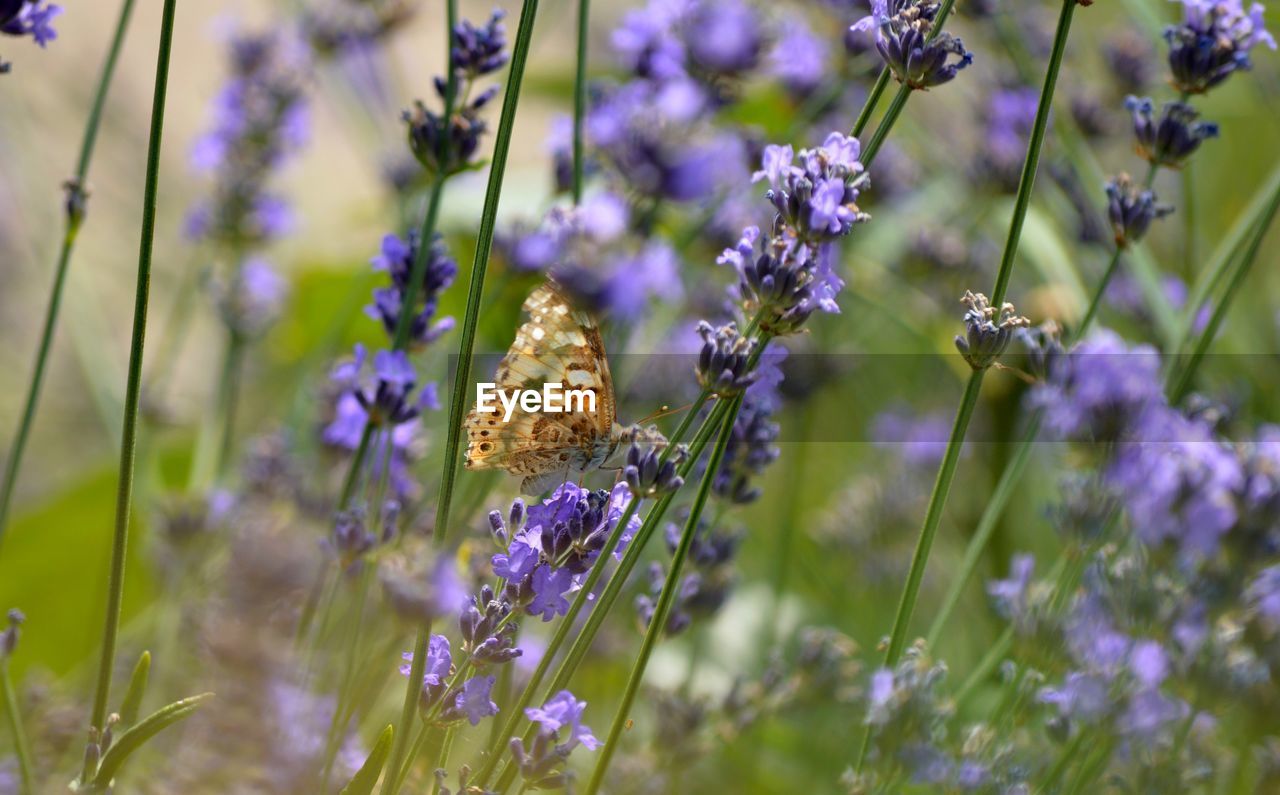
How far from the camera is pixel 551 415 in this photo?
987 millimetres

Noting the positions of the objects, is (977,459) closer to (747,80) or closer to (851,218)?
(747,80)

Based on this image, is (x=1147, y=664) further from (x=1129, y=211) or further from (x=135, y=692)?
(x=135, y=692)

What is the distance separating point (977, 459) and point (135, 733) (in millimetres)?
1656

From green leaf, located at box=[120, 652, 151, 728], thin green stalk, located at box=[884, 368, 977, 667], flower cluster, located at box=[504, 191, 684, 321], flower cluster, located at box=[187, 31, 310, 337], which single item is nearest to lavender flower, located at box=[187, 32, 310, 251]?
flower cluster, located at box=[187, 31, 310, 337]

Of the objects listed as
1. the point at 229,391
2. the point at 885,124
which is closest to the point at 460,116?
the point at 885,124

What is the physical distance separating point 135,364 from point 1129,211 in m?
0.74

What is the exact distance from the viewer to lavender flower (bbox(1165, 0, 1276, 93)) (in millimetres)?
917

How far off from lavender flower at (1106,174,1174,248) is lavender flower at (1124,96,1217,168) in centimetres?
3

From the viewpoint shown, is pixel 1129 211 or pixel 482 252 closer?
pixel 482 252

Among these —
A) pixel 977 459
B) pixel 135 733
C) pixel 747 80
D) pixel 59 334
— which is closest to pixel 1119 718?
pixel 135 733

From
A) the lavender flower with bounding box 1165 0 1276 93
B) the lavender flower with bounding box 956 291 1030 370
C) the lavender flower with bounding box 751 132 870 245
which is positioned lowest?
the lavender flower with bounding box 956 291 1030 370

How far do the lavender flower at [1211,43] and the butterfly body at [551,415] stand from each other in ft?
1.70

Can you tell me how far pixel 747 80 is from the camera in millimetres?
1444

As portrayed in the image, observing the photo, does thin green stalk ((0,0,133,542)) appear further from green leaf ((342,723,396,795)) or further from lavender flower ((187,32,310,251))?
lavender flower ((187,32,310,251))
